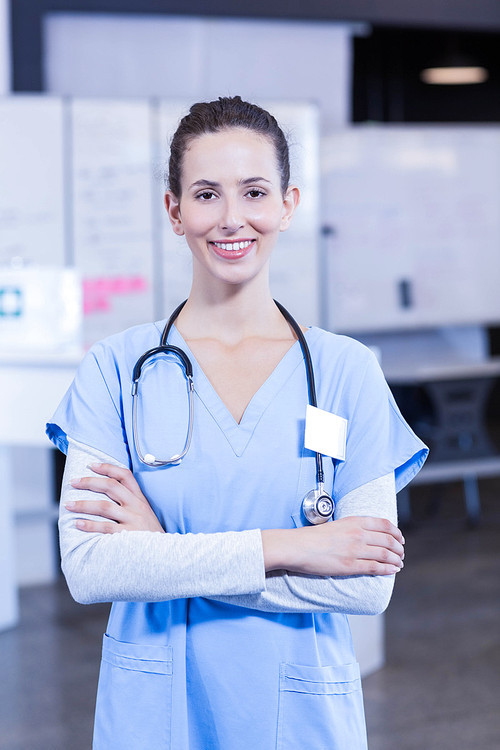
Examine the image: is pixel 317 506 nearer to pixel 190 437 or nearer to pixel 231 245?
pixel 190 437

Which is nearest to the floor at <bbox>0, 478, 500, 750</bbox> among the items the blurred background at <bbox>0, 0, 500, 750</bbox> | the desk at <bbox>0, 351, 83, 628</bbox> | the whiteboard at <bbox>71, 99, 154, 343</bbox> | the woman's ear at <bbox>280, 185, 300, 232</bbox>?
the blurred background at <bbox>0, 0, 500, 750</bbox>

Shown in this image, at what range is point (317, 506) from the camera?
1.10 metres

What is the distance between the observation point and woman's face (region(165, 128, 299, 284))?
43.7 inches

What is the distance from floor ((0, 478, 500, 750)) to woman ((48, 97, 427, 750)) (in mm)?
1457

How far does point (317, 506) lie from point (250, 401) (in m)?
0.16

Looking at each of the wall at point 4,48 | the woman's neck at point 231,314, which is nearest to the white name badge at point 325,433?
the woman's neck at point 231,314

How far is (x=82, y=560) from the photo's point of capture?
1.09 metres

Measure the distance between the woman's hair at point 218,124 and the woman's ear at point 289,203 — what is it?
3cm

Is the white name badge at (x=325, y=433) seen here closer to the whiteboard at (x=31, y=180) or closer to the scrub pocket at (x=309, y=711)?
the scrub pocket at (x=309, y=711)

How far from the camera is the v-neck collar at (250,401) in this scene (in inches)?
44.4

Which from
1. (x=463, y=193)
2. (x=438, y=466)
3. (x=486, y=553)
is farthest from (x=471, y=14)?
(x=486, y=553)

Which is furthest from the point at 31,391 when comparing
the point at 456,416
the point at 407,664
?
the point at 456,416

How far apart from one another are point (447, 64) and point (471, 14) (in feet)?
5.09

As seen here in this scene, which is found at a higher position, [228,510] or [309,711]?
[228,510]
